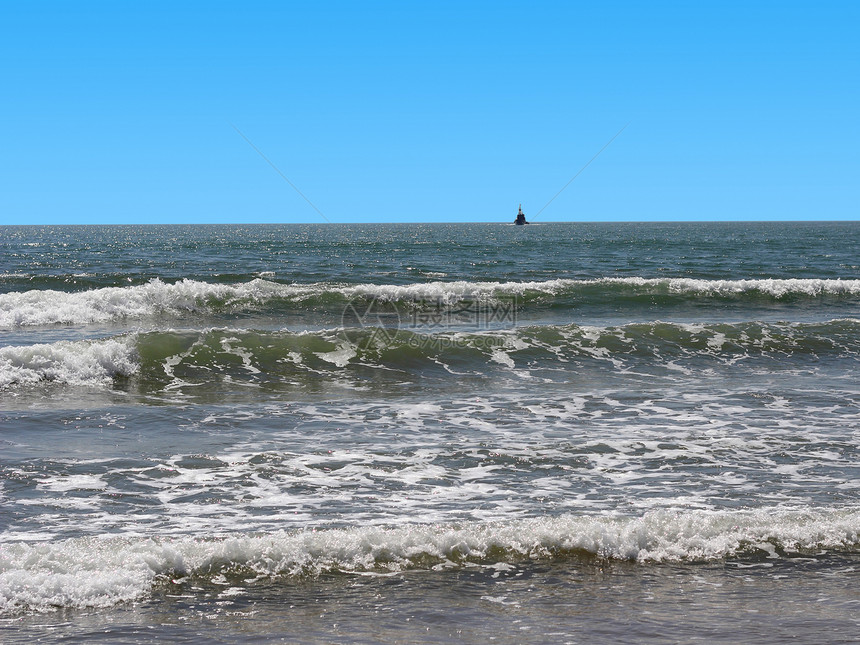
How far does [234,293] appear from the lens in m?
23.9

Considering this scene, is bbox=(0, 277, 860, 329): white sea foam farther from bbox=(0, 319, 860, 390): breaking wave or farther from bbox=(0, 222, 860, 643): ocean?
bbox=(0, 319, 860, 390): breaking wave

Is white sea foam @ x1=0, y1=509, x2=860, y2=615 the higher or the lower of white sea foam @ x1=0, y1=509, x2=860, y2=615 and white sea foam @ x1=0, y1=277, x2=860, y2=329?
the lower

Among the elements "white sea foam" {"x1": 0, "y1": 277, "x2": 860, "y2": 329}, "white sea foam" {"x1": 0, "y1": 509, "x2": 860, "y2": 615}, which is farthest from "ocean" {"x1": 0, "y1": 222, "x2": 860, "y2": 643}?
"white sea foam" {"x1": 0, "y1": 277, "x2": 860, "y2": 329}

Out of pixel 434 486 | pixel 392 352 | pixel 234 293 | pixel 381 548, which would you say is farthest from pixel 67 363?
pixel 234 293

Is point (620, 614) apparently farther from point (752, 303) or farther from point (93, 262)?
point (93, 262)

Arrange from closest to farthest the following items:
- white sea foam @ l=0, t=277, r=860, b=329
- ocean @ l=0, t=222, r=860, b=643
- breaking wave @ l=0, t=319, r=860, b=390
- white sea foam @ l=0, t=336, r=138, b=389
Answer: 1. ocean @ l=0, t=222, r=860, b=643
2. white sea foam @ l=0, t=336, r=138, b=389
3. breaking wave @ l=0, t=319, r=860, b=390
4. white sea foam @ l=0, t=277, r=860, b=329

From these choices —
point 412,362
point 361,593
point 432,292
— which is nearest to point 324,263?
point 432,292

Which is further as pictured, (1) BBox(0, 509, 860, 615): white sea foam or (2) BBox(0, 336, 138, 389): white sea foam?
(2) BBox(0, 336, 138, 389): white sea foam

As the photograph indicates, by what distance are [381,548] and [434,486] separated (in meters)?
1.61

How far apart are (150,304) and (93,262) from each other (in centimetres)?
2143

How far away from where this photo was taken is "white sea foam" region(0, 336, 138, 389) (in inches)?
459

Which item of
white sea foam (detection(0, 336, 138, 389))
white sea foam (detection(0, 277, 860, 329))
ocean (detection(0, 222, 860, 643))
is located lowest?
ocean (detection(0, 222, 860, 643))

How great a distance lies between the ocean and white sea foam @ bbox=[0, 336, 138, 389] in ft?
0.15

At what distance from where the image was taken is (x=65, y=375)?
1184cm
